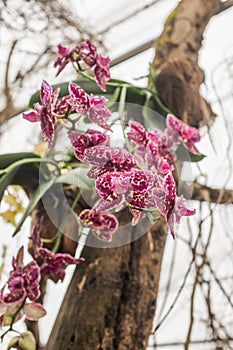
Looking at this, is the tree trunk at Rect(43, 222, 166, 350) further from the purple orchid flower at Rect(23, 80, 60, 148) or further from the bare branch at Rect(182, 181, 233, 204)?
the purple orchid flower at Rect(23, 80, 60, 148)

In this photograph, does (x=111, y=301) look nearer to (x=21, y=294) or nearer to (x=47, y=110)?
(x=21, y=294)

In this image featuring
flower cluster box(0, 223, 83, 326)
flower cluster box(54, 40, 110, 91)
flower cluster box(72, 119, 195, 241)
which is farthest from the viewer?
flower cluster box(54, 40, 110, 91)

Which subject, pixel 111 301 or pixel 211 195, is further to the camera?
pixel 211 195

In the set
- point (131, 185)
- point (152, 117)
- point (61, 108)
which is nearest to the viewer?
point (131, 185)

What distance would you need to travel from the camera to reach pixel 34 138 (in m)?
1.28

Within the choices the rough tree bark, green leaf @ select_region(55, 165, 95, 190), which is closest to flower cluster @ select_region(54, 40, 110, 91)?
green leaf @ select_region(55, 165, 95, 190)

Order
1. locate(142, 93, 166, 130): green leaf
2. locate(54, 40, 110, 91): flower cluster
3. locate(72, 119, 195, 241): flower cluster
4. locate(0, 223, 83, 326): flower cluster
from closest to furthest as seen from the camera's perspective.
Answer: locate(72, 119, 195, 241): flower cluster → locate(0, 223, 83, 326): flower cluster → locate(54, 40, 110, 91): flower cluster → locate(142, 93, 166, 130): green leaf

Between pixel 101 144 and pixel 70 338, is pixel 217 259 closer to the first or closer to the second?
pixel 70 338

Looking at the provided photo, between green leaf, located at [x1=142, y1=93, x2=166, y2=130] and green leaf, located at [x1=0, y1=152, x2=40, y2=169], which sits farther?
green leaf, located at [x1=142, y1=93, x2=166, y2=130]

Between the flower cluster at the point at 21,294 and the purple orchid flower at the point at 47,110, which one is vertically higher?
the purple orchid flower at the point at 47,110

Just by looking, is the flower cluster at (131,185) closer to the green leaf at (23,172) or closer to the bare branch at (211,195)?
the green leaf at (23,172)

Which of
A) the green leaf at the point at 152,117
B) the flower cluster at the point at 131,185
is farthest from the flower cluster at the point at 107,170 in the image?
the green leaf at the point at 152,117

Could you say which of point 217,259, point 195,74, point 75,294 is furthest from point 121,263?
point 217,259

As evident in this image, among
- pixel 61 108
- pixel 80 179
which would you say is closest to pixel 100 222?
pixel 80 179
